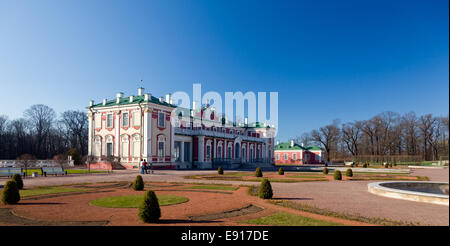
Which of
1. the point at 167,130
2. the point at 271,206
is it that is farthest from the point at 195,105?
the point at 271,206

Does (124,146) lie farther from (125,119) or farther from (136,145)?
(125,119)

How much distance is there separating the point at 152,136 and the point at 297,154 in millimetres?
47655

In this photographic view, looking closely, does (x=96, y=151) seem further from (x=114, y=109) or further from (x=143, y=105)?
(x=143, y=105)

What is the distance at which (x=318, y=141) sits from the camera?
83250 mm

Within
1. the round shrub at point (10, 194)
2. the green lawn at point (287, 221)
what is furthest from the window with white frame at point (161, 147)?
the green lawn at point (287, 221)

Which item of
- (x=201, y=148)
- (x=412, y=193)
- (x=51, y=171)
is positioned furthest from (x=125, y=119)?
(x=412, y=193)

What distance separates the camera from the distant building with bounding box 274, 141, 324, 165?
76625 millimetres

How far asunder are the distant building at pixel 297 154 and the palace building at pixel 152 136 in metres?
29.0

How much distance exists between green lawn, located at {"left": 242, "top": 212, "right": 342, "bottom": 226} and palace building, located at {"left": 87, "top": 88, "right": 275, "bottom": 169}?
29.5m

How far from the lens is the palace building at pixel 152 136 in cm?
3772

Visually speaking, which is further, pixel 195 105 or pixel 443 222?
pixel 195 105

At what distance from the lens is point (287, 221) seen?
27.7ft
